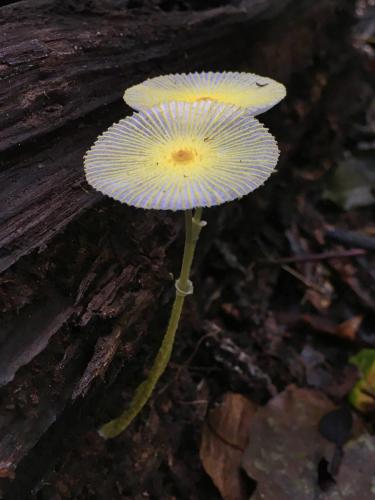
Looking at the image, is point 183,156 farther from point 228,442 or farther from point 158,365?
point 228,442

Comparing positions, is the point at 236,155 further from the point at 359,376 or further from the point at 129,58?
the point at 359,376

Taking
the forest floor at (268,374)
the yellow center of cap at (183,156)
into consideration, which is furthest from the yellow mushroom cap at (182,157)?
the forest floor at (268,374)

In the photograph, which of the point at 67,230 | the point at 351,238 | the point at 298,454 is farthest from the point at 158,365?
the point at 351,238

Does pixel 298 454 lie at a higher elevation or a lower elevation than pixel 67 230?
lower

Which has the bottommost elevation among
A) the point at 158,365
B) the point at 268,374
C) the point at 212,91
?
the point at 268,374

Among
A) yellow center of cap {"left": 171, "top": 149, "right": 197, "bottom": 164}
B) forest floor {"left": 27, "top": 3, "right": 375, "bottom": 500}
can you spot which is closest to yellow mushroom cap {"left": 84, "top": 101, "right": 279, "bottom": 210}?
yellow center of cap {"left": 171, "top": 149, "right": 197, "bottom": 164}

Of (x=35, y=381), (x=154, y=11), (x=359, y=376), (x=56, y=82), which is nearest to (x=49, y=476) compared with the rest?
(x=35, y=381)
